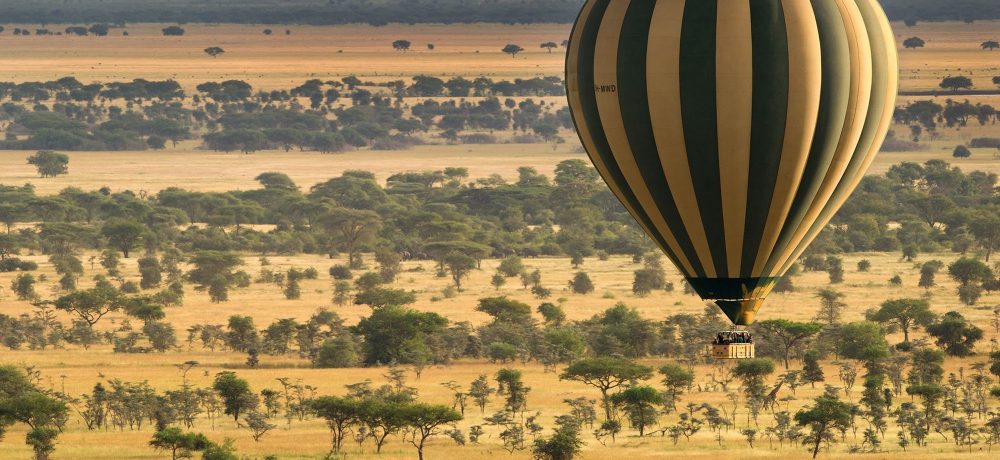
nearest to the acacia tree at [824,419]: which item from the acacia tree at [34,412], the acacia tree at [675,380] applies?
the acacia tree at [675,380]

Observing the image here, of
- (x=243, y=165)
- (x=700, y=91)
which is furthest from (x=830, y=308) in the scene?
(x=243, y=165)

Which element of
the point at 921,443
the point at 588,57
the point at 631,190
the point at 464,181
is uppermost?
Answer: the point at 464,181

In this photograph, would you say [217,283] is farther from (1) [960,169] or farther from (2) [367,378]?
(1) [960,169]

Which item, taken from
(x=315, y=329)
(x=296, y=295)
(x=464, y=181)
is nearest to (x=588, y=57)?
(x=315, y=329)

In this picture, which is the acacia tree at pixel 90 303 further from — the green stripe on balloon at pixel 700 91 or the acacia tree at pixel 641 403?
the green stripe on balloon at pixel 700 91

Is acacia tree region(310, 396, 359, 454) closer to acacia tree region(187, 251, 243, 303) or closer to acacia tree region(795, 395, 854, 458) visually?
acacia tree region(795, 395, 854, 458)

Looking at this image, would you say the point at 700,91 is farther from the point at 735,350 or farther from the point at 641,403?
the point at 641,403

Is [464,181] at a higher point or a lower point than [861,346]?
higher
